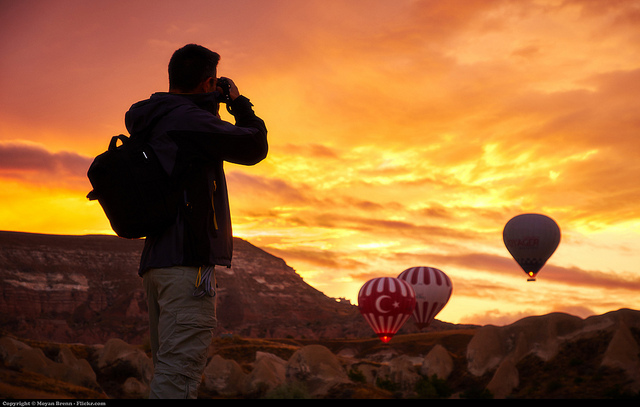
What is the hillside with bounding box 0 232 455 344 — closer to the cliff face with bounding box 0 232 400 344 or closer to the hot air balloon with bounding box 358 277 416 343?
the cliff face with bounding box 0 232 400 344

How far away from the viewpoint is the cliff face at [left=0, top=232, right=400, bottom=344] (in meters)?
130

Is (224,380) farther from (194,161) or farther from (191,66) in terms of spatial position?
(194,161)

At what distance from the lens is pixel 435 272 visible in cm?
5306

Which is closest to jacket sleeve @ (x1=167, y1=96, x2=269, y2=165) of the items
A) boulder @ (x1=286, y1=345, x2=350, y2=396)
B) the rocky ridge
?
the rocky ridge

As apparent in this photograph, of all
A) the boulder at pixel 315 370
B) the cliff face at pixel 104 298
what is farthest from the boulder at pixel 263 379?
the cliff face at pixel 104 298

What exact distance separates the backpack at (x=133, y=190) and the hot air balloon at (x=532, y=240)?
151 feet

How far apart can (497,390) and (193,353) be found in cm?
4329

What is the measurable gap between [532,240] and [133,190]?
46.2 m

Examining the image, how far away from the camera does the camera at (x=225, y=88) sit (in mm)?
3912

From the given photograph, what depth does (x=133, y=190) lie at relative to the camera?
3.39m

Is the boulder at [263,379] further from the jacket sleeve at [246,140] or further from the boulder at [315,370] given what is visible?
the jacket sleeve at [246,140]

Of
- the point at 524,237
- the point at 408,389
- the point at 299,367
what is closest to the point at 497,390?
the point at 408,389

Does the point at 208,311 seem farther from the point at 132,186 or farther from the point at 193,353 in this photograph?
the point at 132,186

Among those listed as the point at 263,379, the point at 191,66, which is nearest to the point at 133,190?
the point at 191,66
